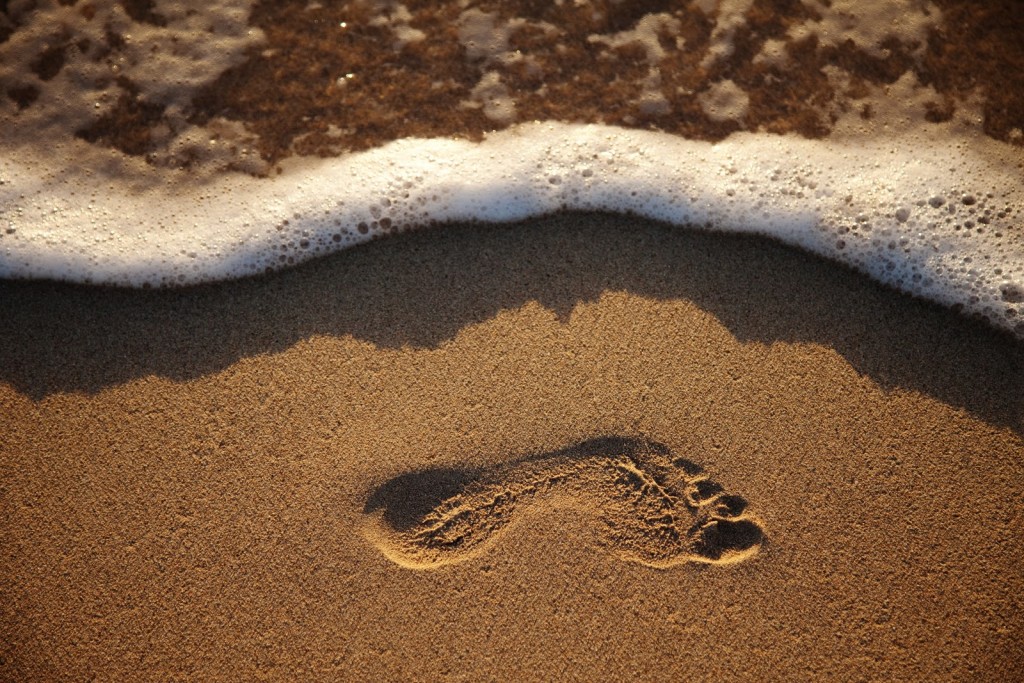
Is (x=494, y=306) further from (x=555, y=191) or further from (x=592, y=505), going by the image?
(x=592, y=505)

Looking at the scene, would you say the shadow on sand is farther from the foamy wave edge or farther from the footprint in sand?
the footprint in sand

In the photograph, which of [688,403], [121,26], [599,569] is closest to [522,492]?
[599,569]

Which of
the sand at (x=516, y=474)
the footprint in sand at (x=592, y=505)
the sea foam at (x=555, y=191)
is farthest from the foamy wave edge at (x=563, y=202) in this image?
the footprint in sand at (x=592, y=505)

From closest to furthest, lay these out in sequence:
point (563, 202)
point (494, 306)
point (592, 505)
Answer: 1. point (592, 505)
2. point (494, 306)
3. point (563, 202)

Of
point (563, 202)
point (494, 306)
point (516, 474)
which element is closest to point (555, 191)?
point (563, 202)

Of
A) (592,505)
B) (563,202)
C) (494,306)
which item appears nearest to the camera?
(592,505)

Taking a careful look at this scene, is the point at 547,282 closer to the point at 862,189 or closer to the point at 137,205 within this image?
the point at 862,189

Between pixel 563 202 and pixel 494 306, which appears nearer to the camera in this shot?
pixel 494 306

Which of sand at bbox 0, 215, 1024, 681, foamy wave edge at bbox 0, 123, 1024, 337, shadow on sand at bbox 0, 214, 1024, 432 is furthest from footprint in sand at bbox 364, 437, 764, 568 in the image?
foamy wave edge at bbox 0, 123, 1024, 337
